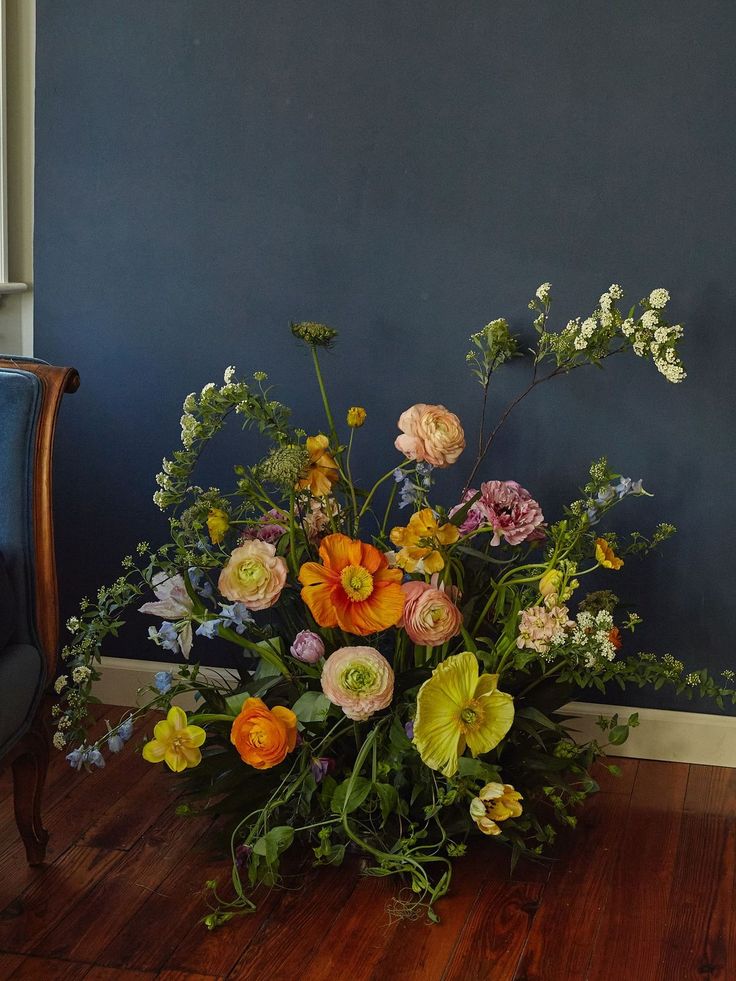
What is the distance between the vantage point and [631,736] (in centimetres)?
246

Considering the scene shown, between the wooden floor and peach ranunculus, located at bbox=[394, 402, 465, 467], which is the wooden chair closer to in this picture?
the wooden floor

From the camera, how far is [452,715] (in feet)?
6.02

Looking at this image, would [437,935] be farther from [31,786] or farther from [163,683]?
[31,786]

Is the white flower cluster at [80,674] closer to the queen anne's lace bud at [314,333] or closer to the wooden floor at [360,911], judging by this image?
the wooden floor at [360,911]

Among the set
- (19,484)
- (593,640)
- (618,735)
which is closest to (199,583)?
(19,484)

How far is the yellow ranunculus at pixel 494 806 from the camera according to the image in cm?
185

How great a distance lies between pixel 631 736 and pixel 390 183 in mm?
1335

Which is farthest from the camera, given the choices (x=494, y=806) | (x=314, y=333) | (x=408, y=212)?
(x=408, y=212)

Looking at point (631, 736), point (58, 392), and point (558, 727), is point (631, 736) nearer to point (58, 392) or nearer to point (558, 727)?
point (558, 727)

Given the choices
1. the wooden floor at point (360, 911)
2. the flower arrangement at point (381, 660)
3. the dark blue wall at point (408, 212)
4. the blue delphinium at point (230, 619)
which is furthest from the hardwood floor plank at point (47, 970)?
the dark blue wall at point (408, 212)

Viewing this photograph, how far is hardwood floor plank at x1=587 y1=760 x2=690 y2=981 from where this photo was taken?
5.66 feet

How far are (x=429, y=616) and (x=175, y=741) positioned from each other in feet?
1.56

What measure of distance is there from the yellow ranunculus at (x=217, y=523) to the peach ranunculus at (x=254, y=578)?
116 mm

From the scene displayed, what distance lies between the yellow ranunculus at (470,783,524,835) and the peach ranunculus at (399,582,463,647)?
10.4 inches
